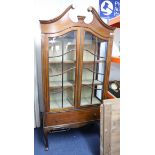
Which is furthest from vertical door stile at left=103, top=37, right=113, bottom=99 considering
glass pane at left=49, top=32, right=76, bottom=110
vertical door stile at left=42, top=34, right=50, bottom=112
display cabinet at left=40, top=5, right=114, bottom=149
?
vertical door stile at left=42, top=34, right=50, bottom=112

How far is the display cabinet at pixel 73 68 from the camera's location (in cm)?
165

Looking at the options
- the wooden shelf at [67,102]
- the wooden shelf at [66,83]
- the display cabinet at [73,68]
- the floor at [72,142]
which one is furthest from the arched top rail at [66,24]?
the floor at [72,142]

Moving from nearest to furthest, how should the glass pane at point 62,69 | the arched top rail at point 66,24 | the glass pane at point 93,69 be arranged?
the arched top rail at point 66,24
the glass pane at point 62,69
the glass pane at point 93,69

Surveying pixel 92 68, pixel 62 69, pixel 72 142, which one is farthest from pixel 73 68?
pixel 72 142

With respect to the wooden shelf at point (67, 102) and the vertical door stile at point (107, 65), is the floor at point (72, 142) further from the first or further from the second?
the vertical door stile at point (107, 65)

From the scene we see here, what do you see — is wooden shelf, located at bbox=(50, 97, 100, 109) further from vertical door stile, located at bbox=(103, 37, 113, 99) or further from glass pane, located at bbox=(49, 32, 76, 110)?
vertical door stile, located at bbox=(103, 37, 113, 99)

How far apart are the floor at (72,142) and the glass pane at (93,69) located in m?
0.48

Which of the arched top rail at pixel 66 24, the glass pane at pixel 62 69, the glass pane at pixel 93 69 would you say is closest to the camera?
the arched top rail at pixel 66 24

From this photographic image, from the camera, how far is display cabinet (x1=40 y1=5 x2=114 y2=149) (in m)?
1.65
